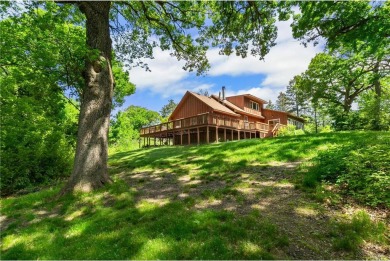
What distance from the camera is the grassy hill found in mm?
3709

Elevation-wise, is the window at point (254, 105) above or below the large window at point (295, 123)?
above

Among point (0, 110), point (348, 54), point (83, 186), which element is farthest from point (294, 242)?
point (348, 54)

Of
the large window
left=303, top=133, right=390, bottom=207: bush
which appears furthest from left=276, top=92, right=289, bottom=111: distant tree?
left=303, top=133, right=390, bottom=207: bush

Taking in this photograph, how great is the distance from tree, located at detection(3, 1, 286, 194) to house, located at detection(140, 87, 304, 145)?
9.04 meters

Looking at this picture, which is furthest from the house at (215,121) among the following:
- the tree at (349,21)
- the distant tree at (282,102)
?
the distant tree at (282,102)

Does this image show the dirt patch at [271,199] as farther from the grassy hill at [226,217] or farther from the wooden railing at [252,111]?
the wooden railing at [252,111]

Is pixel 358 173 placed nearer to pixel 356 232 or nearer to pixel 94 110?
pixel 356 232

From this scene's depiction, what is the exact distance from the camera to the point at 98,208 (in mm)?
5859

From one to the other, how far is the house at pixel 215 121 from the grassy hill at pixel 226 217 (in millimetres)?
15200

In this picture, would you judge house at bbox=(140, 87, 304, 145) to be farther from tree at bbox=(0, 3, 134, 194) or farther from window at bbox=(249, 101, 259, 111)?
tree at bbox=(0, 3, 134, 194)

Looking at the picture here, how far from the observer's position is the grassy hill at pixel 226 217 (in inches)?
146

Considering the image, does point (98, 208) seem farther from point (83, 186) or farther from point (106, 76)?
point (106, 76)

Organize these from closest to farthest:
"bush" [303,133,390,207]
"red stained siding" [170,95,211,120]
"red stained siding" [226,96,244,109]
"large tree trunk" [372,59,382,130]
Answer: "bush" [303,133,390,207], "large tree trunk" [372,59,382,130], "red stained siding" [170,95,211,120], "red stained siding" [226,96,244,109]

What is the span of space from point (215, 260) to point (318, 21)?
28.8ft
